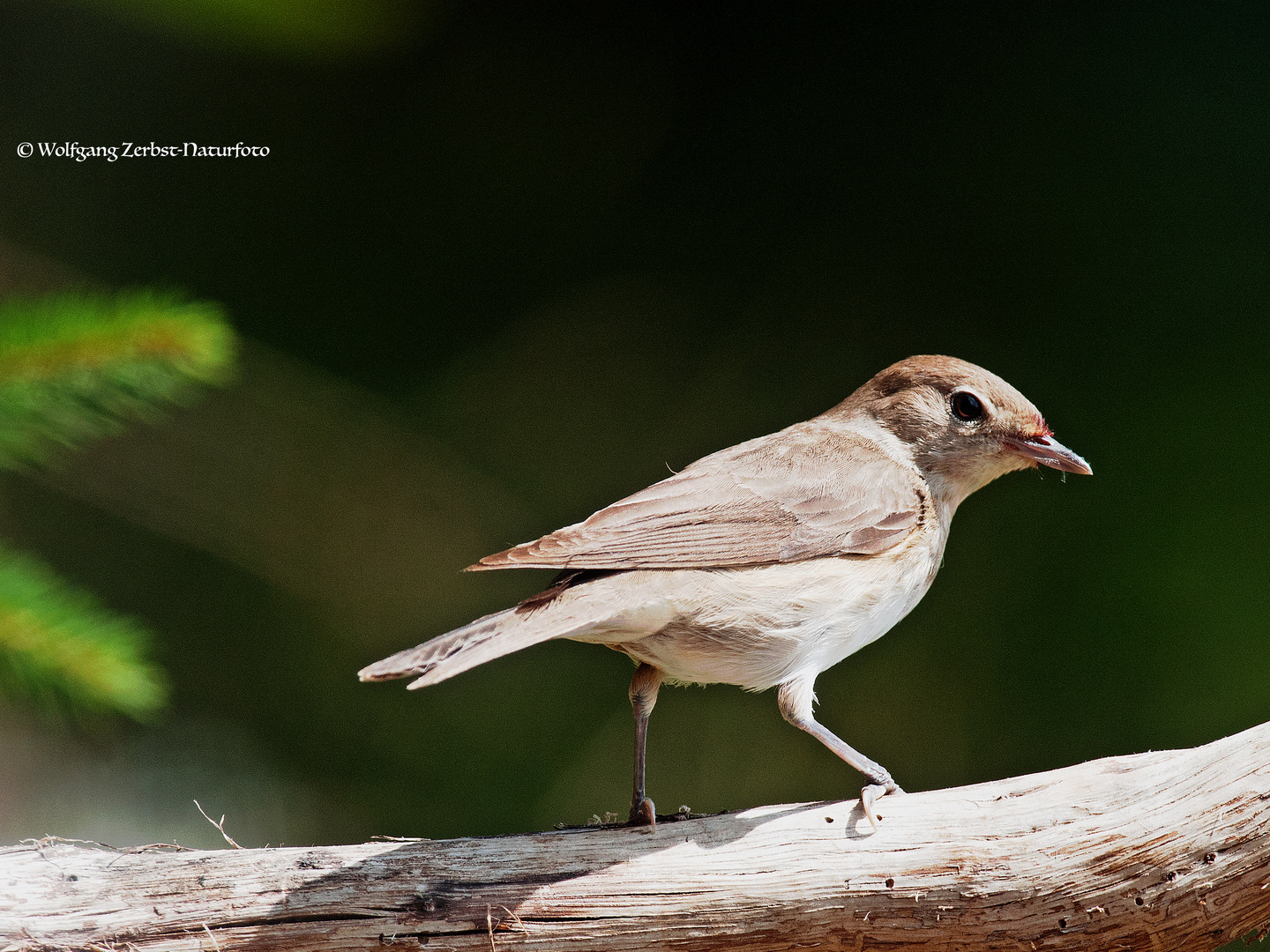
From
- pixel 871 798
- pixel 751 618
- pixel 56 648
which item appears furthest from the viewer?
pixel 751 618

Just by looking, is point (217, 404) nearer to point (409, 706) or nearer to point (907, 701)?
point (409, 706)

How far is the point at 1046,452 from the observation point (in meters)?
3.12

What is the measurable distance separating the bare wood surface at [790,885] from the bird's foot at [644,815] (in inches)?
4.9

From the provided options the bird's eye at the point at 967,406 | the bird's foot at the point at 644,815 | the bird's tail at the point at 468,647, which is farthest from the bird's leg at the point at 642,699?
the bird's eye at the point at 967,406

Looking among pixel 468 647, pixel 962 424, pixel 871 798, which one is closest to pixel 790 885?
pixel 871 798

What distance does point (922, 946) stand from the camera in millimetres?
2398

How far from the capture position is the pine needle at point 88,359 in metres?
1.92

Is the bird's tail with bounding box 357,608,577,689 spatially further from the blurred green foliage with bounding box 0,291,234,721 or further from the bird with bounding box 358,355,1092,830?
the blurred green foliage with bounding box 0,291,234,721

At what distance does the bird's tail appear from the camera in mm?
2205

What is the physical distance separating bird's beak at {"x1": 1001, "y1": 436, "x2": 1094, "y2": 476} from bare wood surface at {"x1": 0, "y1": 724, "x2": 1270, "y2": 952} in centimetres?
92

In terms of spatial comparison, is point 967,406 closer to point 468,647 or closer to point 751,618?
point 751,618

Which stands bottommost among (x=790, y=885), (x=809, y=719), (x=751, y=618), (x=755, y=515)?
(x=790, y=885)

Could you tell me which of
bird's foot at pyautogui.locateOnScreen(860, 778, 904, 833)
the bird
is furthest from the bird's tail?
bird's foot at pyautogui.locateOnScreen(860, 778, 904, 833)

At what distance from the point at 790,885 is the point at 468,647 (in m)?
0.92
